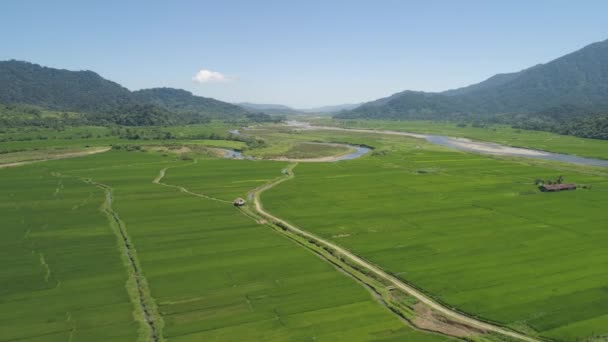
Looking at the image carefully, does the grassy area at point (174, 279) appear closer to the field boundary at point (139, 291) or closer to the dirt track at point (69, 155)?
the field boundary at point (139, 291)

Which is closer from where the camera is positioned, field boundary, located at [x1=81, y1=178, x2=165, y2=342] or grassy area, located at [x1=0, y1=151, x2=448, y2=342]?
field boundary, located at [x1=81, y1=178, x2=165, y2=342]

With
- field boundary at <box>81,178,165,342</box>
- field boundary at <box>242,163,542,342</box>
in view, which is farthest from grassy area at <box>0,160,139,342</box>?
field boundary at <box>242,163,542,342</box>

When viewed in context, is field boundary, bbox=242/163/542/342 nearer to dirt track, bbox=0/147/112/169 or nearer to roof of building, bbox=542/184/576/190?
roof of building, bbox=542/184/576/190

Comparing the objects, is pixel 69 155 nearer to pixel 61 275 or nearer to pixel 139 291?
pixel 61 275

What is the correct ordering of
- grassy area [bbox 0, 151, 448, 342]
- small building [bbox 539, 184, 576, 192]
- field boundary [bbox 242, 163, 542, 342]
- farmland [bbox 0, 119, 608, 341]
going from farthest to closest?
small building [bbox 539, 184, 576, 192] < farmland [bbox 0, 119, 608, 341] < field boundary [bbox 242, 163, 542, 342] < grassy area [bbox 0, 151, 448, 342]

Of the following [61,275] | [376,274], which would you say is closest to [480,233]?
[376,274]

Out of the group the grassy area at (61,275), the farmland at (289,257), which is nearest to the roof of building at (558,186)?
the farmland at (289,257)
